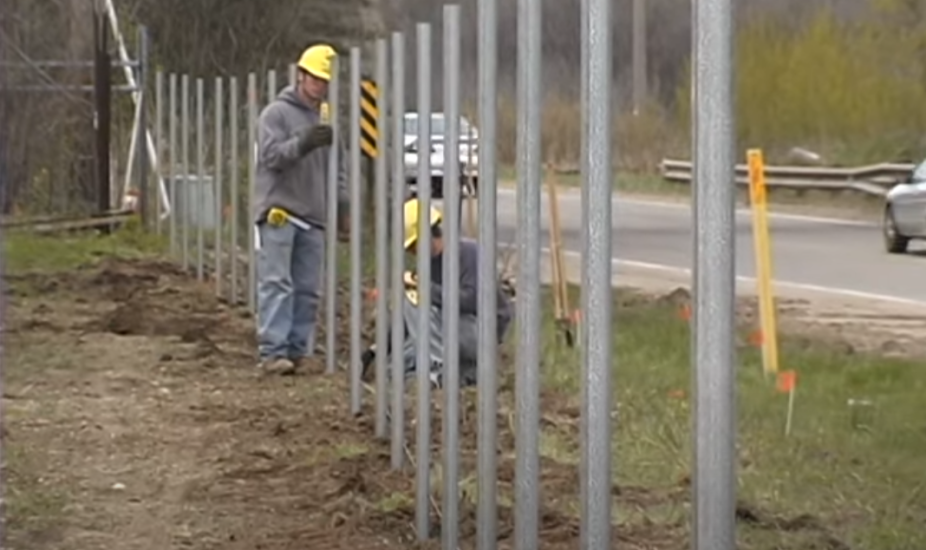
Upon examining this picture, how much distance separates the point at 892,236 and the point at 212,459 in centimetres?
345

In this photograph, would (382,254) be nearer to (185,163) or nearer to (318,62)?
(318,62)

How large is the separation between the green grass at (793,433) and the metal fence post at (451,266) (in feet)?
1.73

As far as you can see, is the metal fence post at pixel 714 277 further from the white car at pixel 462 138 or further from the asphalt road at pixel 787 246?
the white car at pixel 462 138

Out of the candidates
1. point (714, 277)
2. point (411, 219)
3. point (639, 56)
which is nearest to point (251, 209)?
point (411, 219)

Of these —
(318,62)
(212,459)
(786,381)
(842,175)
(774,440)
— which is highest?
(318,62)

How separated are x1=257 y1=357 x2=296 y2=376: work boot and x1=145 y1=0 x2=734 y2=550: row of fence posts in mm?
289

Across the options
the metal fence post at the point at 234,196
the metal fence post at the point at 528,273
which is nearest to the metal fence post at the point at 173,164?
the metal fence post at the point at 234,196

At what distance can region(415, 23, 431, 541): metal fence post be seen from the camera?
770 cm

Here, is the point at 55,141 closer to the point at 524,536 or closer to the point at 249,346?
the point at 249,346

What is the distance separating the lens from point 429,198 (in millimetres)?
8133

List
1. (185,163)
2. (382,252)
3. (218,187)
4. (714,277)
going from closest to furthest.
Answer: (714,277), (382,252), (218,187), (185,163)

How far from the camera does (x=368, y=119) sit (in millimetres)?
10992

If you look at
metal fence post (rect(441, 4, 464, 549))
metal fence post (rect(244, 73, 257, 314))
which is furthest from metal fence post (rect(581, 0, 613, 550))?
metal fence post (rect(244, 73, 257, 314))

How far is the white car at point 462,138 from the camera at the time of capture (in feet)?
26.6
